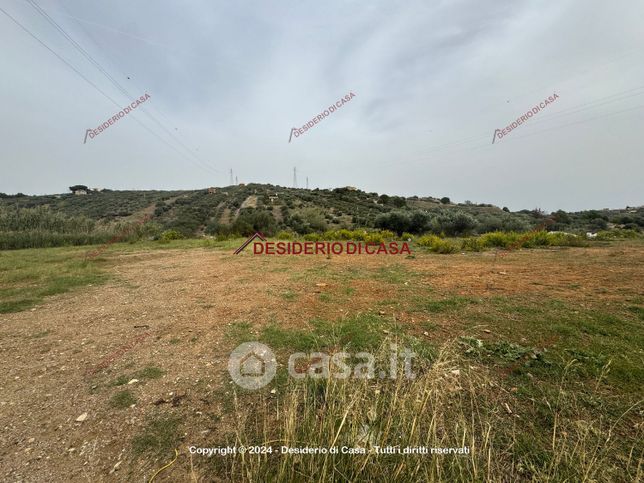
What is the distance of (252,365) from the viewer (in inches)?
111

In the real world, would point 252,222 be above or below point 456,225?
above

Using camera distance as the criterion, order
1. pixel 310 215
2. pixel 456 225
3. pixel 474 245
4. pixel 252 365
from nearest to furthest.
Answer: pixel 252 365
pixel 474 245
pixel 456 225
pixel 310 215

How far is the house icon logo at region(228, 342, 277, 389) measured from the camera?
256 centimetres

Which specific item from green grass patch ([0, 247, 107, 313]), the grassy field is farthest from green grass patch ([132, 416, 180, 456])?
green grass patch ([0, 247, 107, 313])

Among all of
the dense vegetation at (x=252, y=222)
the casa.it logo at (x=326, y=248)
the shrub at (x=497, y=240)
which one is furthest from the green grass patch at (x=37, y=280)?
the shrub at (x=497, y=240)

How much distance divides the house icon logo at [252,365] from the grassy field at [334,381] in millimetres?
102

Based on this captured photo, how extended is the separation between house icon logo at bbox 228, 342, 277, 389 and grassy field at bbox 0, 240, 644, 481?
10 centimetres

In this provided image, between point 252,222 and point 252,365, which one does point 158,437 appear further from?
point 252,222

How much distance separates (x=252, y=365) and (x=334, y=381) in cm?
124

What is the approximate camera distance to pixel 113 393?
95.0 inches

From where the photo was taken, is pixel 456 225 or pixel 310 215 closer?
pixel 456 225

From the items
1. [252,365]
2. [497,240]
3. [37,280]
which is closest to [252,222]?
[37,280]

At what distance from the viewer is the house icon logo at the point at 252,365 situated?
101 inches

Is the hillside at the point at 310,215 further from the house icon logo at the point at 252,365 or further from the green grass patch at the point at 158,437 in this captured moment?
the green grass patch at the point at 158,437
